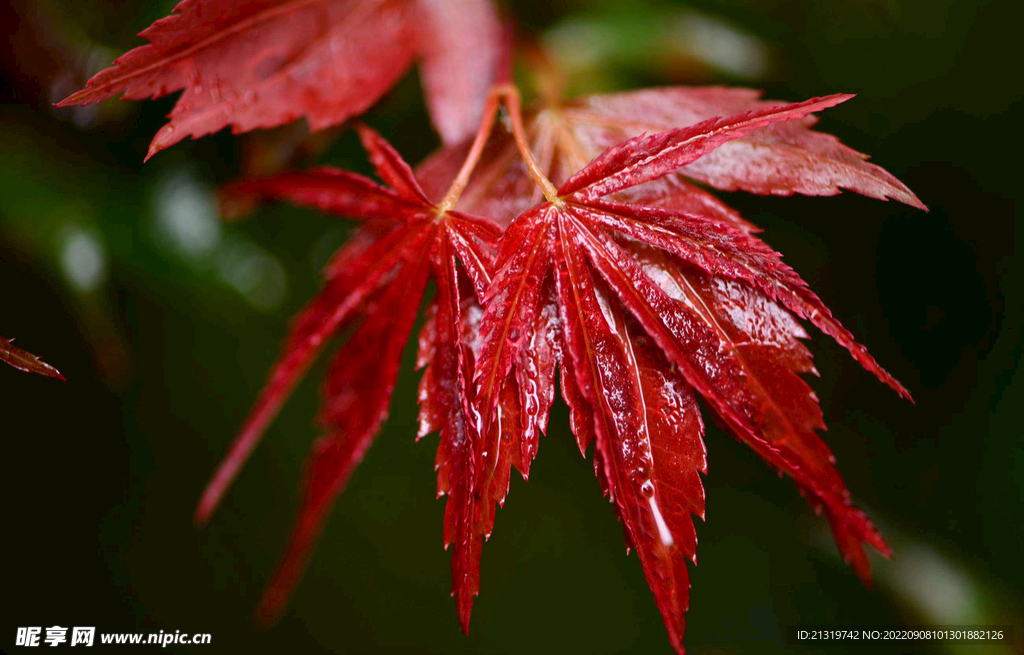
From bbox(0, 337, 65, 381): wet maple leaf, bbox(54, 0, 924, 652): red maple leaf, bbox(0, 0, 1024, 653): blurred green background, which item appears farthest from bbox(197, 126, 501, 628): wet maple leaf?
bbox(0, 0, 1024, 653): blurred green background

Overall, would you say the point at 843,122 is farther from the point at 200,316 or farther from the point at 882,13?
the point at 200,316

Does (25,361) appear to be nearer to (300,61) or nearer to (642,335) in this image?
(300,61)

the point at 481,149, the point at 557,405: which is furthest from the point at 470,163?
the point at 557,405

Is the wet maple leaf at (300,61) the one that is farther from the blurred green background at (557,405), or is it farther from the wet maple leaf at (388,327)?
the blurred green background at (557,405)

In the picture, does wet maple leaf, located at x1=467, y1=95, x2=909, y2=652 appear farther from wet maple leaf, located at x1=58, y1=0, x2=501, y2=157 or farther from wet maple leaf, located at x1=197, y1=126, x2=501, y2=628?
wet maple leaf, located at x1=58, y1=0, x2=501, y2=157

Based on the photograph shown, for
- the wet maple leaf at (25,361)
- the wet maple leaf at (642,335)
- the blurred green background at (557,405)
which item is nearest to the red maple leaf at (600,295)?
the wet maple leaf at (642,335)

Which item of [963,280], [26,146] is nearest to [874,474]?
[963,280]
